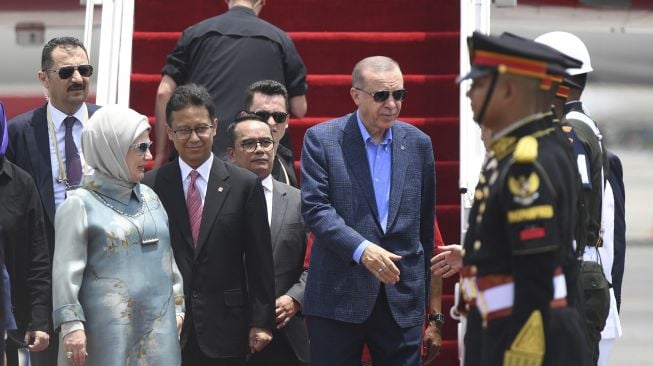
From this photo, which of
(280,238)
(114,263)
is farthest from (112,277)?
(280,238)

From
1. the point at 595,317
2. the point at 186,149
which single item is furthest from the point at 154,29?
the point at 595,317

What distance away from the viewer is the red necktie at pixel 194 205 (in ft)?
21.7

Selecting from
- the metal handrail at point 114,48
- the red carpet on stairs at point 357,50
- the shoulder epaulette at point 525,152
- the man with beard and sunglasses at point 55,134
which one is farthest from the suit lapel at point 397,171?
the metal handrail at point 114,48

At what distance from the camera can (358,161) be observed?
6.54 meters

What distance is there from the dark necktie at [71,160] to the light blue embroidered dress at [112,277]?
3.60ft

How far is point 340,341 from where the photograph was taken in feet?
21.1

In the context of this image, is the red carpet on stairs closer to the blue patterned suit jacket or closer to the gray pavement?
the gray pavement

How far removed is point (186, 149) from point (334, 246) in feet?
2.62

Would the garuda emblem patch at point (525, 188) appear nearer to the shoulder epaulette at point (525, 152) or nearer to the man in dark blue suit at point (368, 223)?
the shoulder epaulette at point (525, 152)

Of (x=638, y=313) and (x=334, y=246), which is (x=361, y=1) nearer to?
(x=638, y=313)

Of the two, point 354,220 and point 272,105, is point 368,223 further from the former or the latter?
point 272,105

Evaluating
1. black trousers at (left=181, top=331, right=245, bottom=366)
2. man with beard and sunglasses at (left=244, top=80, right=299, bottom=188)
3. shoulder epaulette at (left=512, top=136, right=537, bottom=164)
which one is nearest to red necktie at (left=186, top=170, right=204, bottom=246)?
black trousers at (left=181, top=331, right=245, bottom=366)

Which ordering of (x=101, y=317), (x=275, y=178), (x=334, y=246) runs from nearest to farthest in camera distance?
(x=101, y=317)
(x=334, y=246)
(x=275, y=178)

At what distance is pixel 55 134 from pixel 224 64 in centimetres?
96
